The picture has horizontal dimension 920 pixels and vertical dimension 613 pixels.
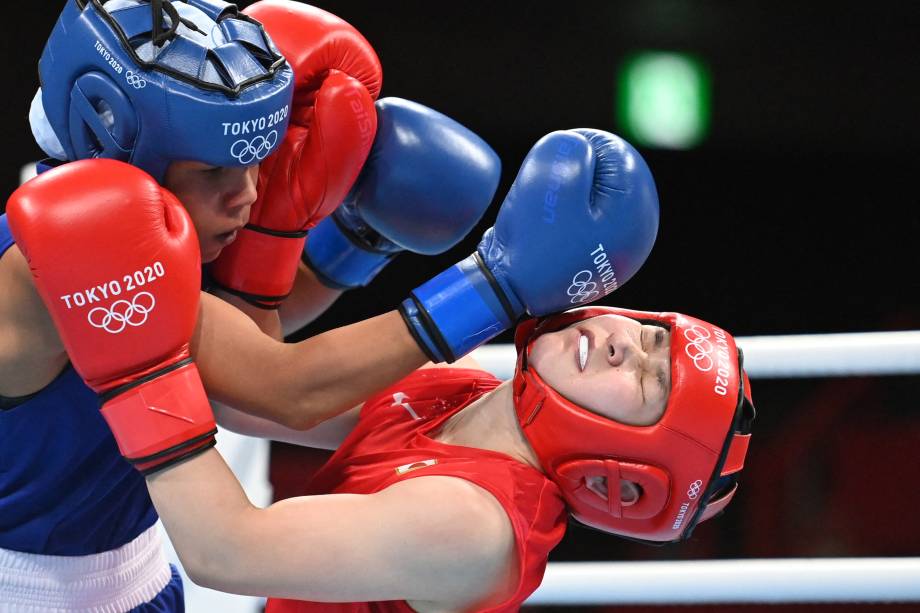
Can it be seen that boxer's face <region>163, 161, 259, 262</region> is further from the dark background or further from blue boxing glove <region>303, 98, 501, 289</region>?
the dark background

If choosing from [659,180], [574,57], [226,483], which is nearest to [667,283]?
[659,180]

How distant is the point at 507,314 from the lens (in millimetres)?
1651

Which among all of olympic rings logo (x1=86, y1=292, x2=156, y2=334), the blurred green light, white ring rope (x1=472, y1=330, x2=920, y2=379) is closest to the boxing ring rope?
white ring rope (x1=472, y1=330, x2=920, y2=379)

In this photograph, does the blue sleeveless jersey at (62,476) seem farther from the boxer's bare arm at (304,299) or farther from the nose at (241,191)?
the boxer's bare arm at (304,299)

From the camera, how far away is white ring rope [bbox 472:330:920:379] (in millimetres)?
2078

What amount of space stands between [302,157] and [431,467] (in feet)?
1.81

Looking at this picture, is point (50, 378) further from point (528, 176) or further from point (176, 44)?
point (528, 176)

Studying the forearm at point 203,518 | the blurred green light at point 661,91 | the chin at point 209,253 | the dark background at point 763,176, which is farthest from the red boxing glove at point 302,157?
the blurred green light at point 661,91

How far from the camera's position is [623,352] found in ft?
5.54

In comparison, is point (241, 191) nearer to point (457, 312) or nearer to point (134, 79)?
point (134, 79)

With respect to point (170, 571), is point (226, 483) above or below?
above

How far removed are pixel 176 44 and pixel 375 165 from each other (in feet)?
1.74

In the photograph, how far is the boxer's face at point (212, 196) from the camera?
1515mm

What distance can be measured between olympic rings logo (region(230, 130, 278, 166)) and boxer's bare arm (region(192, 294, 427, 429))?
0.23 m
